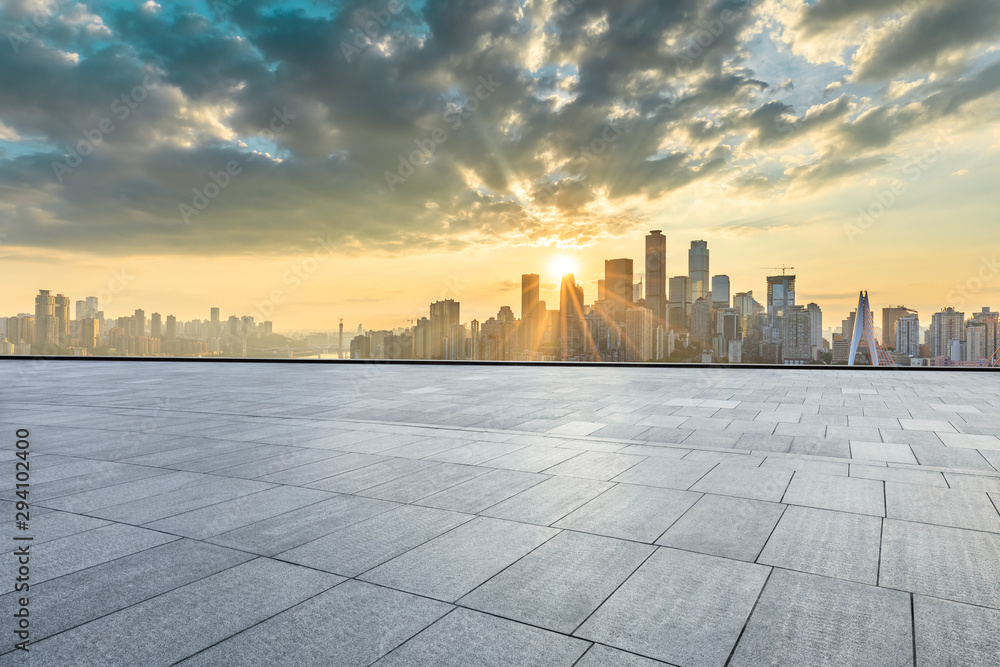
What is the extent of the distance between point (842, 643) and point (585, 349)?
29.3 meters

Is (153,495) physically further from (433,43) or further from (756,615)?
(433,43)

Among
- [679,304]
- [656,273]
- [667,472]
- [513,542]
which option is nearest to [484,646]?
[513,542]

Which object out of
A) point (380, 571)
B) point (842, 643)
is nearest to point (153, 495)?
point (380, 571)

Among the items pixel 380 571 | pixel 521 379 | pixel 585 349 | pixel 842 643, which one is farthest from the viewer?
pixel 585 349

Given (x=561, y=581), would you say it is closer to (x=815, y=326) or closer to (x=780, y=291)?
(x=815, y=326)

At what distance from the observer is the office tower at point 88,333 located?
116 ft

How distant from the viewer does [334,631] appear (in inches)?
118

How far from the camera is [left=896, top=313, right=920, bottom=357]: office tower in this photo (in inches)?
1134

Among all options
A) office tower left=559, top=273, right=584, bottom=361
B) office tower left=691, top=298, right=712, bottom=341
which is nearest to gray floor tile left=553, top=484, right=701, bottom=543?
office tower left=559, top=273, right=584, bottom=361

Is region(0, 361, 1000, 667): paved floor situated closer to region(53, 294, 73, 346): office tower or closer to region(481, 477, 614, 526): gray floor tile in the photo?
region(481, 477, 614, 526): gray floor tile

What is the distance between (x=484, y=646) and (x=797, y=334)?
35256 millimetres

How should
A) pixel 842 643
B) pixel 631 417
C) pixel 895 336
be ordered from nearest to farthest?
pixel 842 643 < pixel 631 417 < pixel 895 336

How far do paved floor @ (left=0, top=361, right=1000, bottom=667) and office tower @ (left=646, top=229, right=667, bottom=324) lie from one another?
2069 inches

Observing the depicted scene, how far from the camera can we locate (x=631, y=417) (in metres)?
10.5
